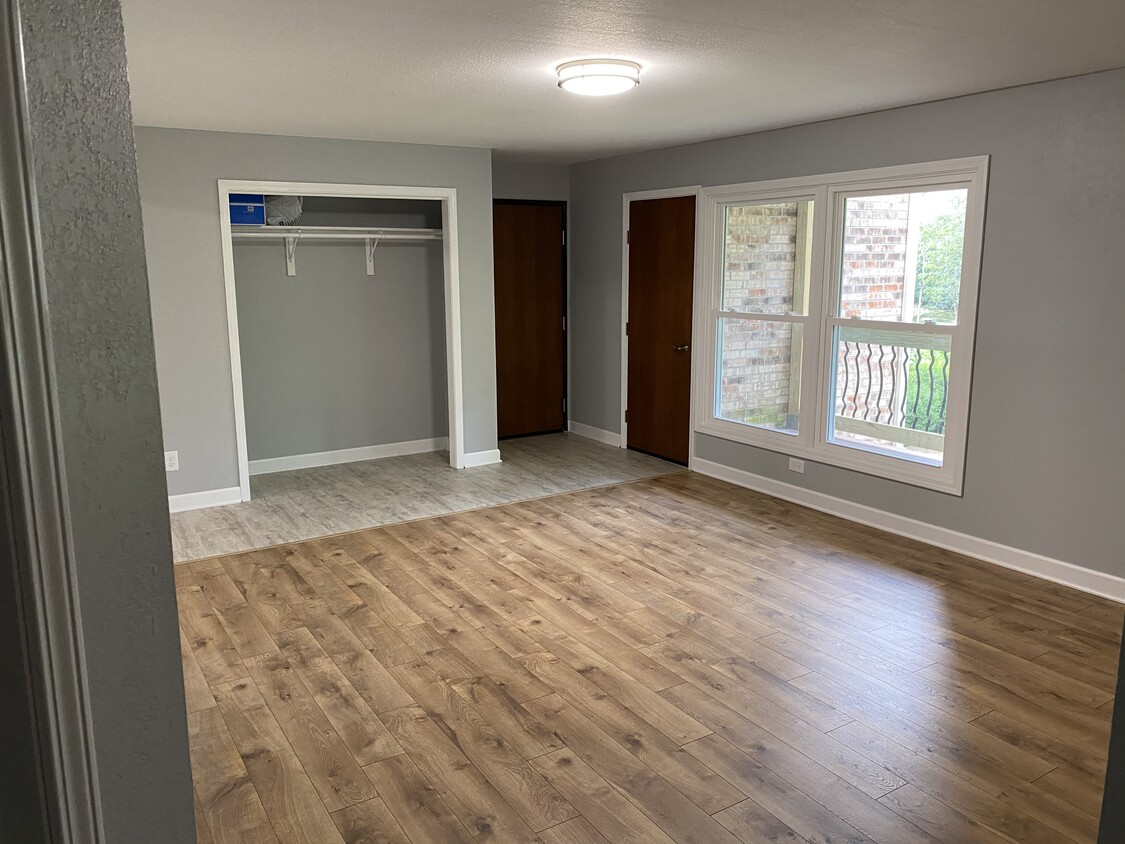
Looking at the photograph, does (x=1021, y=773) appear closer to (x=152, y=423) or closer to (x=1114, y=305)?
(x=1114, y=305)

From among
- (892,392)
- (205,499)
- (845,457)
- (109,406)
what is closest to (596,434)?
(845,457)

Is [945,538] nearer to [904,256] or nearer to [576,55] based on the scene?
[904,256]

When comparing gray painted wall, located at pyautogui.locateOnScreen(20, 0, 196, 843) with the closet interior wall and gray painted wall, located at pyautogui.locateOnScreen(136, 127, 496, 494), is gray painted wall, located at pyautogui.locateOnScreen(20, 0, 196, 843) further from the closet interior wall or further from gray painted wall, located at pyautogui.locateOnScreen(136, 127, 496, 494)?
the closet interior wall

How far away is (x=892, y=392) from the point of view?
4.84 m

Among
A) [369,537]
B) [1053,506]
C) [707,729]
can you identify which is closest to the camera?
[707,729]

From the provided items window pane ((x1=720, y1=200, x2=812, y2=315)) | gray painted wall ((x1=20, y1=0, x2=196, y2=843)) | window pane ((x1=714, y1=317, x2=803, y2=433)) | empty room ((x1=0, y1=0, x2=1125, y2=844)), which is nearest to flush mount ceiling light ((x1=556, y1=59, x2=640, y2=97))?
empty room ((x1=0, y1=0, x2=1125, y2=844))

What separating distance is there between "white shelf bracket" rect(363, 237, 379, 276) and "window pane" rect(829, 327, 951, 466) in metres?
3.50

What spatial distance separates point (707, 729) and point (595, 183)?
17.4 feet

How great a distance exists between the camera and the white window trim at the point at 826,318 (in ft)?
14.2

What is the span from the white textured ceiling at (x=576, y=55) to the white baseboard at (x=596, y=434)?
3.01 m

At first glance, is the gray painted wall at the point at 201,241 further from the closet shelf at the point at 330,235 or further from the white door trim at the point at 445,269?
the closet shelf at the point at 330,235

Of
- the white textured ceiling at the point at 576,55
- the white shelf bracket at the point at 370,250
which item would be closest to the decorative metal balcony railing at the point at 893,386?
the white textured ceiling at the point at 576,55

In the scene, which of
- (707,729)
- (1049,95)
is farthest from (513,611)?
(1049,95)

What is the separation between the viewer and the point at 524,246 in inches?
288
